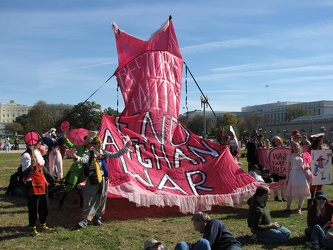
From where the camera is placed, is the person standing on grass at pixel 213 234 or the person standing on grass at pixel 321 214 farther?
the person standing on grass at pixel 321 214

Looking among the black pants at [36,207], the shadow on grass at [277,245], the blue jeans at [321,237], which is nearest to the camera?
the blue jeans at [321,237]

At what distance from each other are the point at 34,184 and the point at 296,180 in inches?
218

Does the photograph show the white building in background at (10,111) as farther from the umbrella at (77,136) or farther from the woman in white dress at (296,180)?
the woman in white dress at (296,180)

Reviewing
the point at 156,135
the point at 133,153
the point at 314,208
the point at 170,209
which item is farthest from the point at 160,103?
the point at 314,208

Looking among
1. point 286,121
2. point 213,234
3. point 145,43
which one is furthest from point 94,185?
point 286,121

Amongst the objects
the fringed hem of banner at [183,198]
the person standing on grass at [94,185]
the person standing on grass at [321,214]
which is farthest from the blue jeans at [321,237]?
the person standing on grass at [94,185]

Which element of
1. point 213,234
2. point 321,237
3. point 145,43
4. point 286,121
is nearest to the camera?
point 213,234

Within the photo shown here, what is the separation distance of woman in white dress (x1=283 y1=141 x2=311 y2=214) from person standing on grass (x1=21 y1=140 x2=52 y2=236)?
524cm

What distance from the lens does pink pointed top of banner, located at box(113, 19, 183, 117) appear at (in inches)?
435

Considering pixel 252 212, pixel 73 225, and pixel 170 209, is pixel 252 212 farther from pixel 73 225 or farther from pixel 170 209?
pixel 73 225

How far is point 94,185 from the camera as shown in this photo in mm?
7555

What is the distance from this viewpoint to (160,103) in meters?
11.0

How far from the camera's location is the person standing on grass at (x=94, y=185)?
295 inches

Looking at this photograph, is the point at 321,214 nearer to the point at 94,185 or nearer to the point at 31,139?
the point at 94,185
